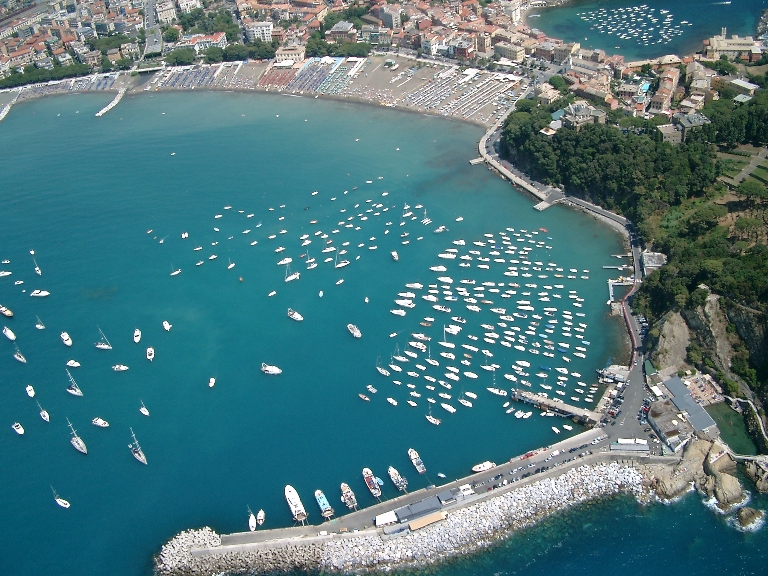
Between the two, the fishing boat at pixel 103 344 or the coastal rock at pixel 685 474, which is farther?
the fishing boat at pixel 103 344

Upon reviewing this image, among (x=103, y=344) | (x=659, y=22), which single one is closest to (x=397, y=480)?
(x=103, y=344)

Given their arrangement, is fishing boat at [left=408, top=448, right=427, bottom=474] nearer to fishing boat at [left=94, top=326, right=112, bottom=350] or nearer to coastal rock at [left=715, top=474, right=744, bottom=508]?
coastal rock at [left=715, top=474, right=744, bottom=508]

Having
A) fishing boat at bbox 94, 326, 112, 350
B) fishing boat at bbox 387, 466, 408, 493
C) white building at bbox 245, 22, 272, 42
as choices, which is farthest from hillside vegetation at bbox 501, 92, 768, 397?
white building at bbox 245, 22, 272, 42

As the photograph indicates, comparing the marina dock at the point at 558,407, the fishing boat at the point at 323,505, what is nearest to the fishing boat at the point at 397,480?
the fishing boat at the point at 323,505

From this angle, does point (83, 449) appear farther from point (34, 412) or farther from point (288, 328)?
point (288, 328)

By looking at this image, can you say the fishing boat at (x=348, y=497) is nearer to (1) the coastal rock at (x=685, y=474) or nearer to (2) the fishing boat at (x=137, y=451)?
(2) the fishing boat at (x=137, y=451)

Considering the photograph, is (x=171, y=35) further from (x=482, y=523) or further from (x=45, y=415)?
(x=482, y=523)

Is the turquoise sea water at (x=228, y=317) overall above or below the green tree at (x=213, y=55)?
below

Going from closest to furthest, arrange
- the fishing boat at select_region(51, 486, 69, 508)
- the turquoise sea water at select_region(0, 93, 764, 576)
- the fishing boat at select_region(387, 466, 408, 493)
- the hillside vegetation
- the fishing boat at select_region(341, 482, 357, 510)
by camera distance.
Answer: the fishing boat at select_region(341, 482, 357, 510), the fishing boat at select_region(387, 466, 408, 493), the turquoise sea water at select_region(0, 93, 764, 576), the fishing boat at select_region(51, 486, 69, 508), the hillside vegetation
